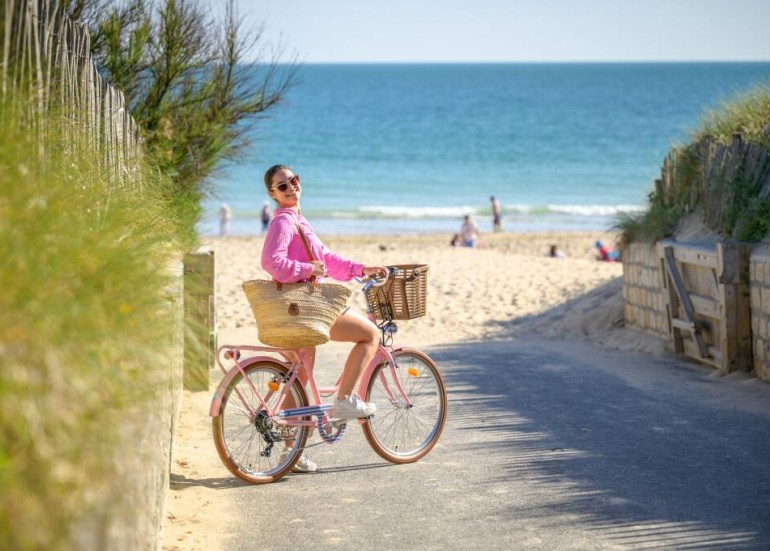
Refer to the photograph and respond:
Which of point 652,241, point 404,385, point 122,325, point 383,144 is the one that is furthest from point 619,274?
point 383,144

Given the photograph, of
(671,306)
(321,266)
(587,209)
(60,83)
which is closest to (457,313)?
(671,306)

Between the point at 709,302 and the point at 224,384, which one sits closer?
the point at 224,384

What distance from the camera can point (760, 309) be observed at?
9039 mm

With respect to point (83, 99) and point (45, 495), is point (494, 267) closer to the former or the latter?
point (83, 99)

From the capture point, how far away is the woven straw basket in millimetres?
5516

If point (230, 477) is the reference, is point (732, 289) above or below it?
above

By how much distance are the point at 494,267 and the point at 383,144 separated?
49.7 metres

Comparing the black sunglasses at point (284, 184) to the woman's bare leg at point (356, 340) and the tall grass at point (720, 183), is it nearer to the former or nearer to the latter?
the woman's bare leg at point (356, 340)

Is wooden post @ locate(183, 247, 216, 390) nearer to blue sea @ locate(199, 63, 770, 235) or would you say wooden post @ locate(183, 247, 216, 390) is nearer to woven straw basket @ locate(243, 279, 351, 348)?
woven straw basket @ locate(243, 279, 351, 348)

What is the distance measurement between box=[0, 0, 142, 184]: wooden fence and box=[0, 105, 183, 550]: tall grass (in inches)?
15.7

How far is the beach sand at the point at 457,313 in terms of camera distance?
18.1 ft

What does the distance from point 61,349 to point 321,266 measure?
294cm

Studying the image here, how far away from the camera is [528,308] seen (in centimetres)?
1541

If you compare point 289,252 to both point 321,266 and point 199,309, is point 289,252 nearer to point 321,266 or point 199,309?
point 321,266
